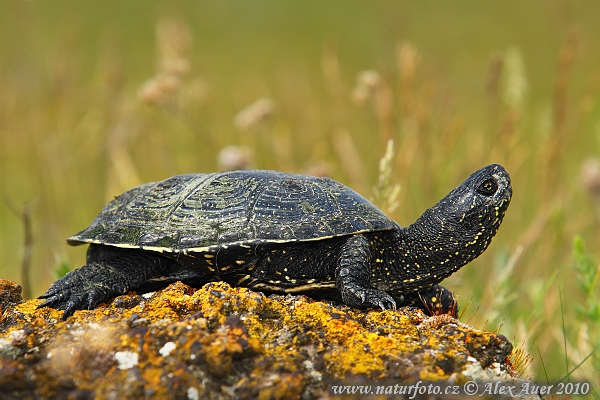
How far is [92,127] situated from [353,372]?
4.86m

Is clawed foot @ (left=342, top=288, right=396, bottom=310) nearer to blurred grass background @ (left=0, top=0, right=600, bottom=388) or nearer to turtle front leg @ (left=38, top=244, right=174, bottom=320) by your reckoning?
blurred grass background @ (left=0, top=0, right=600, bottom=388)

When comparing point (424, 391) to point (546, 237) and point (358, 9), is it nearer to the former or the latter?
point (546, 237)

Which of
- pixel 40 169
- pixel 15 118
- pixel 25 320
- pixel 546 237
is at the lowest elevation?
pixel 546 237

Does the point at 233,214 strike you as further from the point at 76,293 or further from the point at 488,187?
the point at 488,187

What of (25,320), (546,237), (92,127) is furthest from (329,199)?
(92,127)

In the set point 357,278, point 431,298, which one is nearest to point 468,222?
point 431,298

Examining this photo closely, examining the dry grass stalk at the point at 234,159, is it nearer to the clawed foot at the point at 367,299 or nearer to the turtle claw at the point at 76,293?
the turtle claw at the point at 76,293

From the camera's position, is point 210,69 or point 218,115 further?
point 210,69

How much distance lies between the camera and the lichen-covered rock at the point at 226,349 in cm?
189

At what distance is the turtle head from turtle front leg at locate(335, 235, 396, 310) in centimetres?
37

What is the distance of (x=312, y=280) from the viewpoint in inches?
111

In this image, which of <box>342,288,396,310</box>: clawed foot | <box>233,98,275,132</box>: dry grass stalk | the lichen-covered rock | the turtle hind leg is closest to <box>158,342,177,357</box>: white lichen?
the lichen-covered rock

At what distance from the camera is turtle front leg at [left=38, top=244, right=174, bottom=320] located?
2.49m

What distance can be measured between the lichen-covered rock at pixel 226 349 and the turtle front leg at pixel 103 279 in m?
0.09
